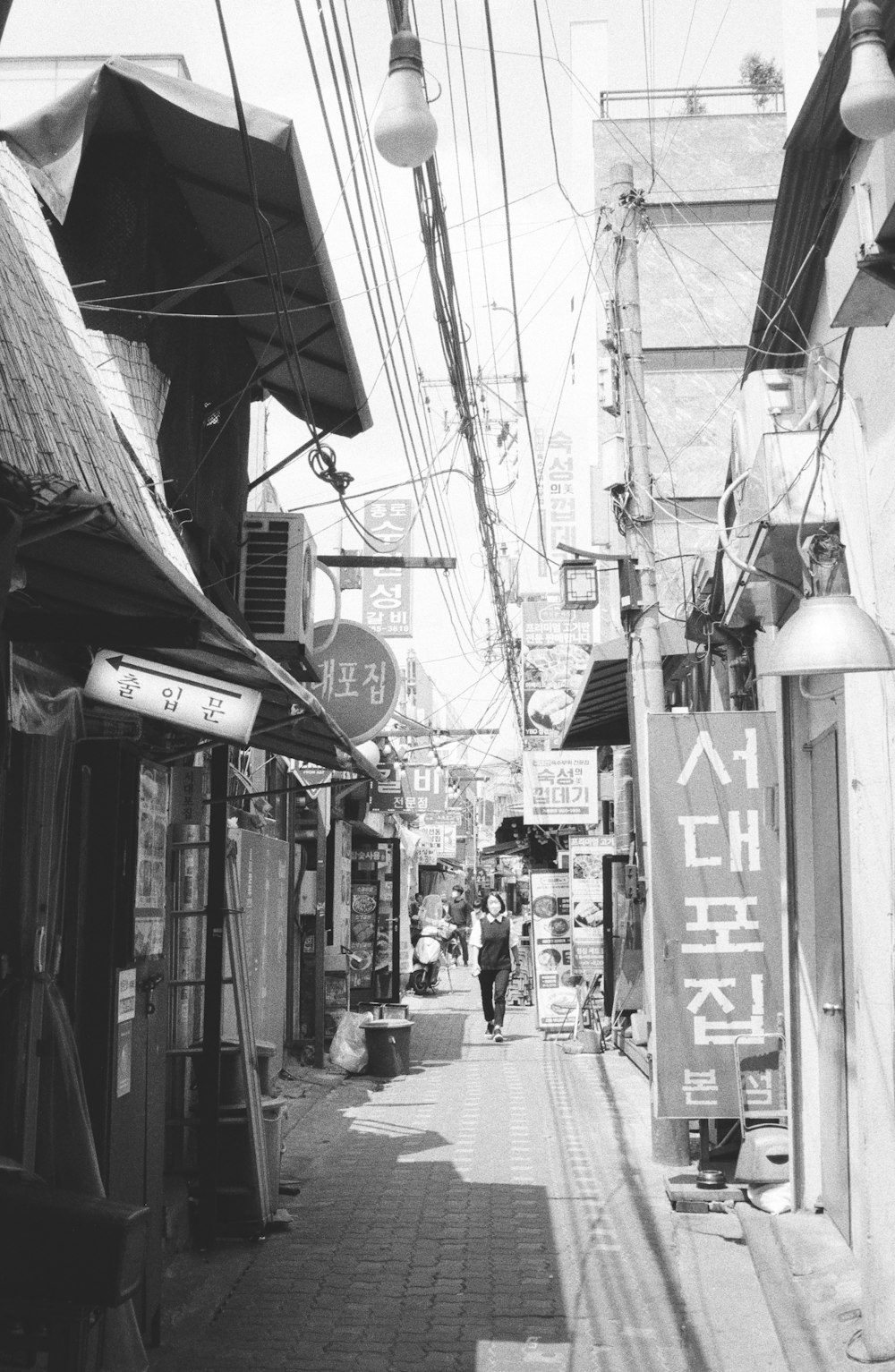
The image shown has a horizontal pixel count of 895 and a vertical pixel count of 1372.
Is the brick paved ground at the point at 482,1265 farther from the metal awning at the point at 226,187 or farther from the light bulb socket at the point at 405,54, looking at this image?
the light bulb socket at the point at 405,54

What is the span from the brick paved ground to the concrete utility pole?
44 cm

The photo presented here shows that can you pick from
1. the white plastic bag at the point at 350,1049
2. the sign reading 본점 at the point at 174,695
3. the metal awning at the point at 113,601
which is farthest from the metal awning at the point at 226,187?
the white plastic bag at the point at 350,1049

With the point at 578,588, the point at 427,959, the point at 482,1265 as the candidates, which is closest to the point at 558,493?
the point at 578,588

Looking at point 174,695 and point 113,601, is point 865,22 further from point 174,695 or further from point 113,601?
point 174,695

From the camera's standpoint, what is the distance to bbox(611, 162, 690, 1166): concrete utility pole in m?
10.4

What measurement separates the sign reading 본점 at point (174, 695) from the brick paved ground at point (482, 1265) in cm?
326

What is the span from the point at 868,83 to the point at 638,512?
6.73 m

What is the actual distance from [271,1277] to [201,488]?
5.75 meters

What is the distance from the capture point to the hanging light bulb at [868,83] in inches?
169

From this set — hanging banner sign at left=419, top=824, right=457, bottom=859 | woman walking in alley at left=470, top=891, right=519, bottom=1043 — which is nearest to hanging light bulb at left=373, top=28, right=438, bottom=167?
woman walking in alley at left=470, top=891, right=519, bottom=1043

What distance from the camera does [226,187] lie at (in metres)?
8.49

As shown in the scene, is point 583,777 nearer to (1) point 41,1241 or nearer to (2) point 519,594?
(2) point 519,594

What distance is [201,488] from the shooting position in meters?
9.73

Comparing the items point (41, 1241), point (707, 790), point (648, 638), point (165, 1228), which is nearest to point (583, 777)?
point (648, 638)
